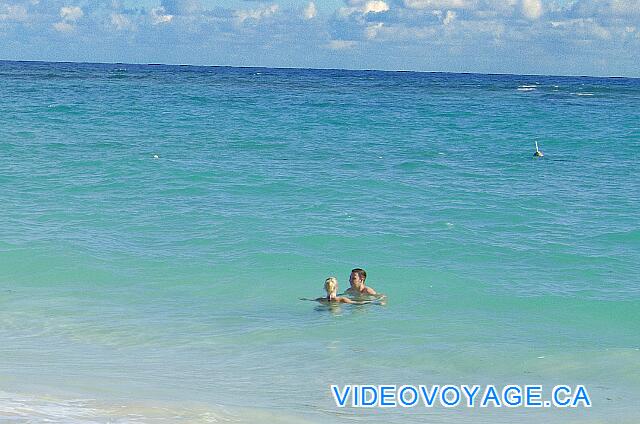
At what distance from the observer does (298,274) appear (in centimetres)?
1430

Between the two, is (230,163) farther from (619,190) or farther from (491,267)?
(491,267)

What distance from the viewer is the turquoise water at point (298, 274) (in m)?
9.20

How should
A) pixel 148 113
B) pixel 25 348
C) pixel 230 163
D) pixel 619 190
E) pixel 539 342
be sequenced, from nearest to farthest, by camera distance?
pixel 25 348 < pixel 539 342 < pixel 619 190 < pixel 230 163 < pixel 148 113

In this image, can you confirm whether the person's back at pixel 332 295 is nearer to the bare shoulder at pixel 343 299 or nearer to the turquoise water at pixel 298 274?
the bare shoulder at pixel 343 299

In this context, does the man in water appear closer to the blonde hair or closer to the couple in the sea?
the couple in the sea

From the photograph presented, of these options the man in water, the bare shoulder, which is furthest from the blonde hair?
the man in water

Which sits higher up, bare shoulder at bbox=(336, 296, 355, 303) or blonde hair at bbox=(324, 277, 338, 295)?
blonde hair at bbox=(324, 277, 338, 295)

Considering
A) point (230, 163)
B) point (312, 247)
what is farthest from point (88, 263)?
point (230, 163)

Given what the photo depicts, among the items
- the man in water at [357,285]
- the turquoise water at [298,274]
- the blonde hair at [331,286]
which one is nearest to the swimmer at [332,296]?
the blonde hair at [331,286]

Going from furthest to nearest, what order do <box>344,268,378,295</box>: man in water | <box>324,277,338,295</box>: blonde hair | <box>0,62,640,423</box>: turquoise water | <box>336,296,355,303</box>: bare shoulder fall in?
1. <box>344,268,378,295</box>: man in water
2. <box>336,296,355,303</box>: bare shoulder
3. <box>324,277,338,295</box>: blonde hair
4. <box>0,62,640,423</box>: turquoise water

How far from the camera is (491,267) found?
14492 millimetres

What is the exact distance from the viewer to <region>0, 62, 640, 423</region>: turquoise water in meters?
9.20

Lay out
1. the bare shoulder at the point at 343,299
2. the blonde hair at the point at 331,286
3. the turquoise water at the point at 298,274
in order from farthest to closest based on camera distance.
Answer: the bare shoulder at the point at 343,299, the blonde hair at the point at 331,286, the turquoise water at the point at 298,274

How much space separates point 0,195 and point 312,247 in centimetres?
799
